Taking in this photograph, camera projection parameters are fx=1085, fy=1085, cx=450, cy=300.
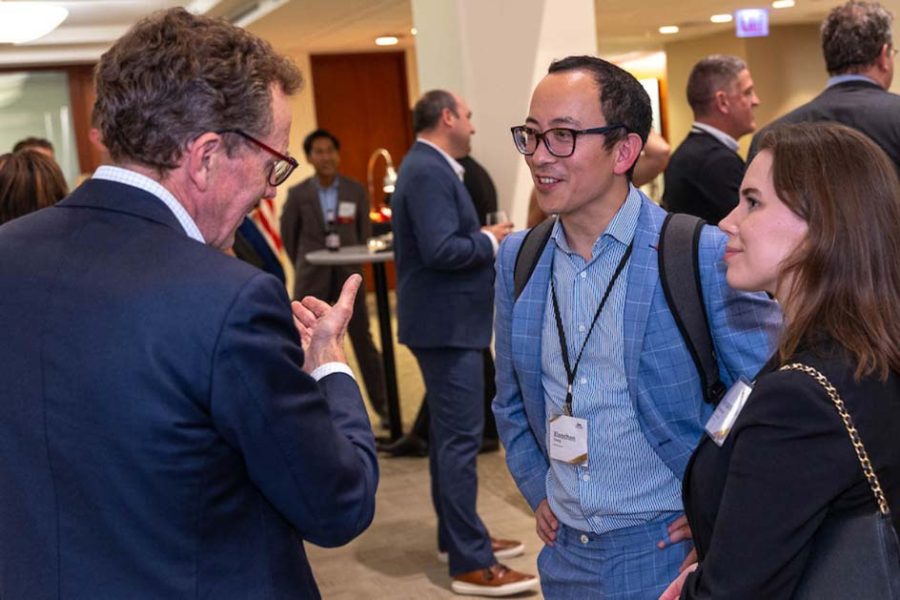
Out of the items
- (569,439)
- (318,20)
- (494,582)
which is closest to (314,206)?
(318,20)

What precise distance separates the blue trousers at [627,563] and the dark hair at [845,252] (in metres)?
0.61

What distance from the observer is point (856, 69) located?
3740 millimetres

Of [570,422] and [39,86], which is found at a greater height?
[39,86]

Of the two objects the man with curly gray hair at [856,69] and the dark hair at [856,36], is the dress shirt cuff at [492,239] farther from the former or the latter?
the dark hair at [856,36]

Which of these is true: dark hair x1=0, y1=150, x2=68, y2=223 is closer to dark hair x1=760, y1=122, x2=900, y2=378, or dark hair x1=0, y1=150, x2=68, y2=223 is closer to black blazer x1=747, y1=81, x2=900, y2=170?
black blazer x1=747, y1=81, x2=900, y2=170

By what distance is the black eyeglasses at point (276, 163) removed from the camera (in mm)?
1393

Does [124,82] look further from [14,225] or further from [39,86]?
[39,86]

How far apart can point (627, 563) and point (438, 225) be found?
85.0 inches

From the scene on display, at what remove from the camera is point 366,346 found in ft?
21.3

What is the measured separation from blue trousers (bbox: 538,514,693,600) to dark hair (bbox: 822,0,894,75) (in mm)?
2367

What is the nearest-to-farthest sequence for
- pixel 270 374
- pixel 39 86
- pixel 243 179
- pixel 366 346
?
1. pixel 270 374
2. pixel 243 179
3. pixel 366 346
4. pixel 39 86

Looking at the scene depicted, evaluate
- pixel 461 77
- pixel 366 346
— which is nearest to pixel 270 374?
pixel 461 77

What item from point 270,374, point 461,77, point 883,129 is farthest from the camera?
point 461,77

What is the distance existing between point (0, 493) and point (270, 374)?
17.1 inches
